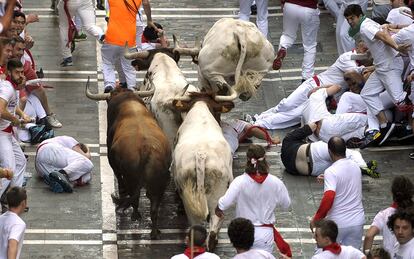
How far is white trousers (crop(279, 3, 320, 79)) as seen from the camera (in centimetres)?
2588

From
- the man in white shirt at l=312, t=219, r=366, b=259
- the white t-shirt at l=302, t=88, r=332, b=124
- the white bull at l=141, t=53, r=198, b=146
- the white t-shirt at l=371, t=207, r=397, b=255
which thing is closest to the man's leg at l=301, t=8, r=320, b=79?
the white t-shirt at l=302, t=88, r=332, b=124

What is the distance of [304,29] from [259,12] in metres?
1.67

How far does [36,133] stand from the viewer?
23.9 m

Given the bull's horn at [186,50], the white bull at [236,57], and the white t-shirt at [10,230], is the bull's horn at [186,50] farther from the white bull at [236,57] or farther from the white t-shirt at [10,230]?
the white t-shirt at [10,230]

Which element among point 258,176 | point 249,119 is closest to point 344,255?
point 258,176

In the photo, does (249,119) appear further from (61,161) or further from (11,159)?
(11,159)

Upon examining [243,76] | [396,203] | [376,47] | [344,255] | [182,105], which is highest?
[396,203]

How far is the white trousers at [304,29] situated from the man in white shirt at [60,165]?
17.8 ft

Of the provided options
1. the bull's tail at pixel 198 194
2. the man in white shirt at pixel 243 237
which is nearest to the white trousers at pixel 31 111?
the bull's tail at pixel 198 194

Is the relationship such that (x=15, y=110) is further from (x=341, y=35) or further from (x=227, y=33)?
(x=341, y=35)

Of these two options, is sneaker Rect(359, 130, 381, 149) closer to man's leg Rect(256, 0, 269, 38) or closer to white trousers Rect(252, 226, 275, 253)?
man's leg Rect(256, 0, 269, 38)

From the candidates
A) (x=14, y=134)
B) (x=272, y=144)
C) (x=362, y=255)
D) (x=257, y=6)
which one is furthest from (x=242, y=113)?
(x=362, y=255)

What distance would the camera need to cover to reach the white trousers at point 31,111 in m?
23.9

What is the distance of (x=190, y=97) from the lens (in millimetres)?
21844
